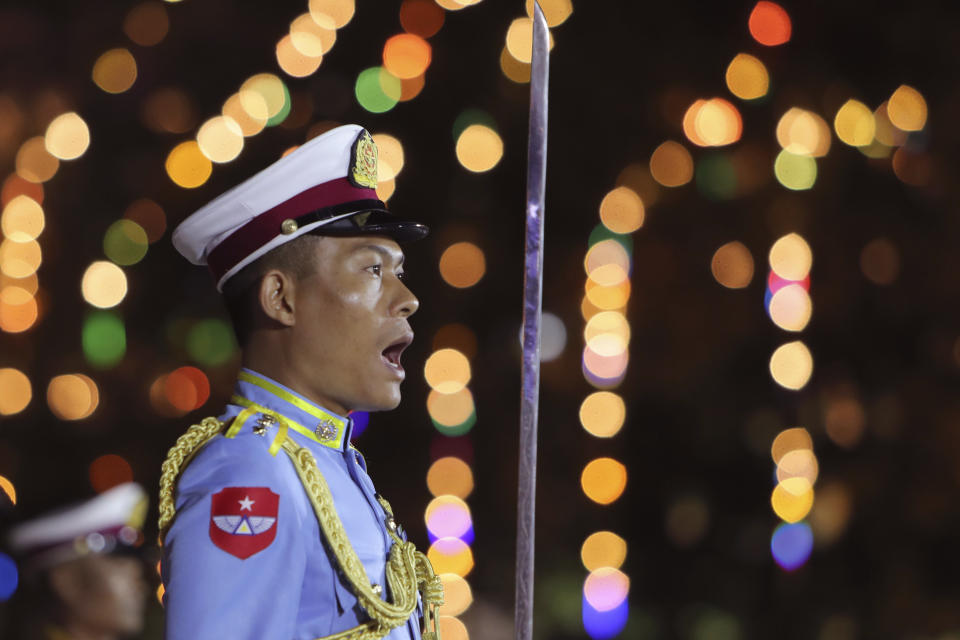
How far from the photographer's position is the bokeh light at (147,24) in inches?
154

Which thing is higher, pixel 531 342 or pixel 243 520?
pixel 531 342

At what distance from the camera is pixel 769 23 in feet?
13.4

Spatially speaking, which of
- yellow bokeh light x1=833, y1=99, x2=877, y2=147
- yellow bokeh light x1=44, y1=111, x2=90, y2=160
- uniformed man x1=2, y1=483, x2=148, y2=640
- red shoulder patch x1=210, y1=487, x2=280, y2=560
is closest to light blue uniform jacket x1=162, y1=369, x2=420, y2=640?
red shoulder patch x1=210, y1=487, x2=280, y2=560

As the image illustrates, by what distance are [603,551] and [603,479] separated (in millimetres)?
337

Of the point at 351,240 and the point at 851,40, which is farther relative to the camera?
the point at 851,40

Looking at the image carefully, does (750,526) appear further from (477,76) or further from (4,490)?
(4,490)

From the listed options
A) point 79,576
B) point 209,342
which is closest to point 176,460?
point 79,576

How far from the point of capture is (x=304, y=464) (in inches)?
53.4

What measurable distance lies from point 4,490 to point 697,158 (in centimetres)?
318

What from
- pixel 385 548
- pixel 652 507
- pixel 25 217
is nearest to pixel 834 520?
pixel 652 507

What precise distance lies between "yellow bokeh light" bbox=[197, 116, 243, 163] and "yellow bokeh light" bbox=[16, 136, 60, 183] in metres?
0.59

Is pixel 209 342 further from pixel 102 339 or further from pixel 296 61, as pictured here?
pixel 296 61

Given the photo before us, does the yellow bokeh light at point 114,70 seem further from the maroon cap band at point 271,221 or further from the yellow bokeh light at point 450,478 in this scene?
the maroon cap band at point 271,221

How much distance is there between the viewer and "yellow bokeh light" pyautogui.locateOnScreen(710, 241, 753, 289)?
13.7 ft
